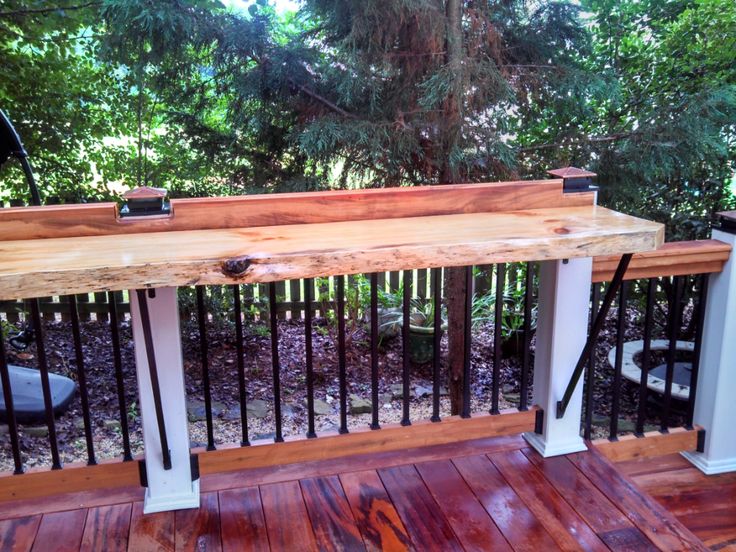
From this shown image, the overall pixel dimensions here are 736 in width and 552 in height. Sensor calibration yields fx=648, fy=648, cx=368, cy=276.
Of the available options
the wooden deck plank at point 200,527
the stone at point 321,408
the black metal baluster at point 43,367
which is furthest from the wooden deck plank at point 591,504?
the stone at point 321,408

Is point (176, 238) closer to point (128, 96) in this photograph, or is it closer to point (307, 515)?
point (307, 515)

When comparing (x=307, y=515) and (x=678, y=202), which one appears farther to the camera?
(x=678, y=202)

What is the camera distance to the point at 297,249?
155 centimetres

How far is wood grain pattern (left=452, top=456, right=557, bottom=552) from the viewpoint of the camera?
1.81 metres

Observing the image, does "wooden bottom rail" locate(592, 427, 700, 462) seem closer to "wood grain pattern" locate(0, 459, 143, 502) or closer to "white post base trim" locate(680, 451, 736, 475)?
Answer: "white post base trim" locate(680, 451, 736, 475)

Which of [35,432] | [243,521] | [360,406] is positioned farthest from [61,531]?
[360,406]

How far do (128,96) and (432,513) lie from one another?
4.06m

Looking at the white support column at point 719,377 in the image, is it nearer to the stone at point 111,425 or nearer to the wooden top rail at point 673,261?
the wooden top rail at point 673,261

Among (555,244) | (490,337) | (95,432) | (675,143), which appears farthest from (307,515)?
(490,337)

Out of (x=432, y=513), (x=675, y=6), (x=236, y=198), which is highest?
A: (x=675, y=6)

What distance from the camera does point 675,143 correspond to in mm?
3461

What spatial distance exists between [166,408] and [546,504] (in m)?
1.19

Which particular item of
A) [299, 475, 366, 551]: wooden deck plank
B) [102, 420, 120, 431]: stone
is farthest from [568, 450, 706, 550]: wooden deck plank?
[102, 420, 120, 431]: stone

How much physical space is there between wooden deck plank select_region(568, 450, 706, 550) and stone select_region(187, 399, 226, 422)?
8.42 feet
